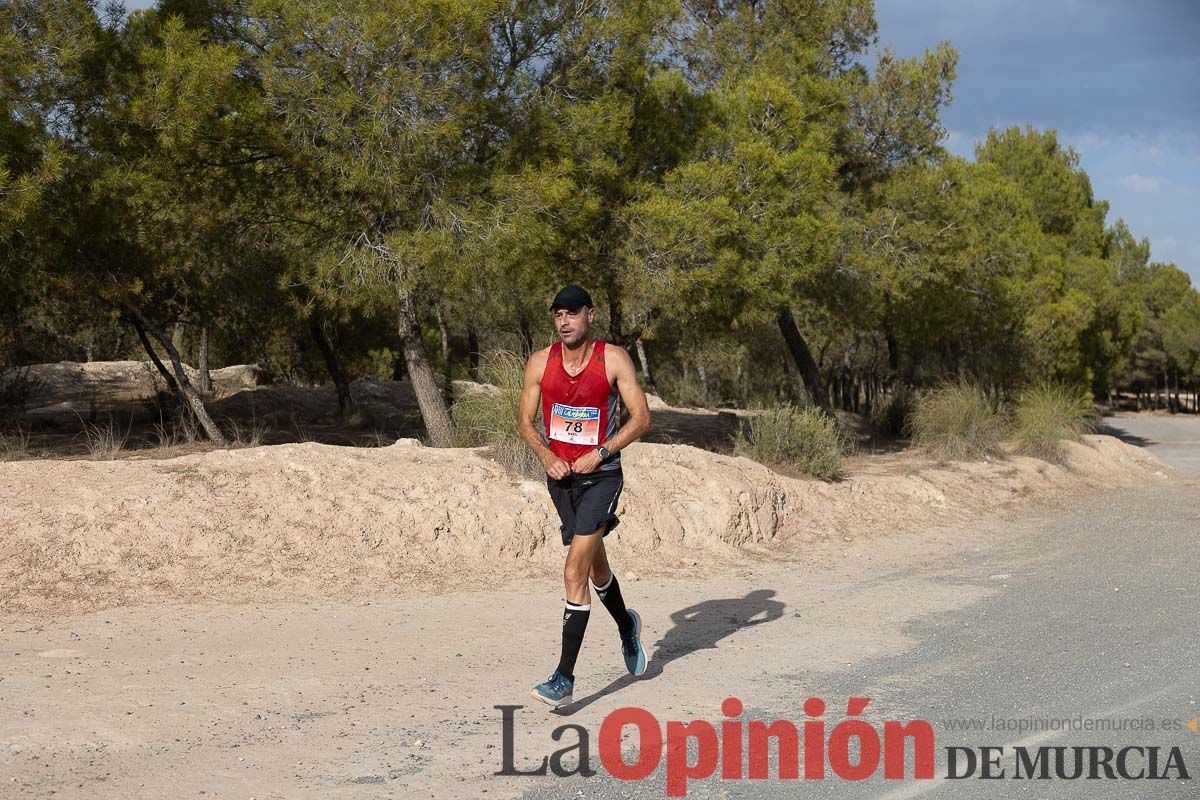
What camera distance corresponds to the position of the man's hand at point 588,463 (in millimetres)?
5832

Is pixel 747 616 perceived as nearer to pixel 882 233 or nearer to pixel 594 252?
pixel 594 252

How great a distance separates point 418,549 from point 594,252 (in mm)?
7658

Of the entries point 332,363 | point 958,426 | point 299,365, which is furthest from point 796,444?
point 299,365

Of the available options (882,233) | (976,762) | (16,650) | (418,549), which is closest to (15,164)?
(418,549)

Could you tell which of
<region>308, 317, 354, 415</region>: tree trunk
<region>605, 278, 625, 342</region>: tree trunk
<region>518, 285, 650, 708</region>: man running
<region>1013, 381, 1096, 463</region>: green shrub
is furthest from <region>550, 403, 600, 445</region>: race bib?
<region>308, 317, 354, 415</region>: tree trunk

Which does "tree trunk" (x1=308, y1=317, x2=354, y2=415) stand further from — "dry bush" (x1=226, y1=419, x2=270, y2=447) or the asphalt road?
the asphalt road

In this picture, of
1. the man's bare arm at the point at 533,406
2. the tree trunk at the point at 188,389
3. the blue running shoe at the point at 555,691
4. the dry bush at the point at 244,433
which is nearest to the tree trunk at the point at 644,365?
the dry bush at the point at 244,433

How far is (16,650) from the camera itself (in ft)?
22.4

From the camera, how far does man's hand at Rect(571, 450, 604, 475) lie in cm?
583

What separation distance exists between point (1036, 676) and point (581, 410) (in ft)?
9.98

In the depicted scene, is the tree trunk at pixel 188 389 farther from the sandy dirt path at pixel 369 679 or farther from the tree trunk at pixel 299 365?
the tree trunk at pixel 299 365

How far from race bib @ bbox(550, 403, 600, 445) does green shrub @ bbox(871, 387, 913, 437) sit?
806 inches

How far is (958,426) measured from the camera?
19297 mm

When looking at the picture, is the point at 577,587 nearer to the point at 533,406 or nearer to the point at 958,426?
the point at 533,406
